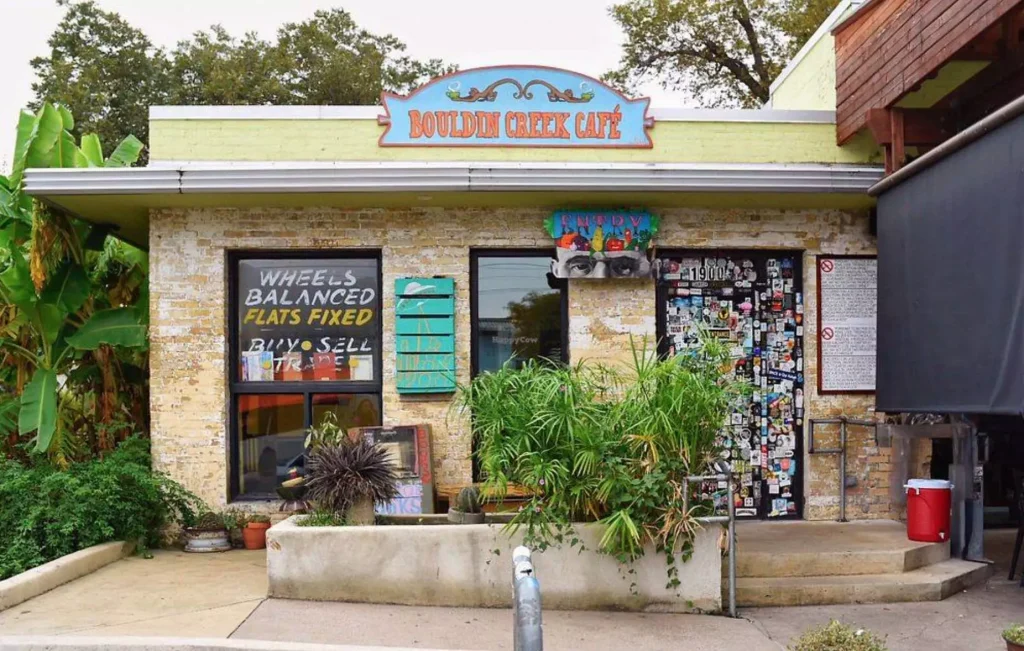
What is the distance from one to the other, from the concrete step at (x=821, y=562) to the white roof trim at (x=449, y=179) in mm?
3382

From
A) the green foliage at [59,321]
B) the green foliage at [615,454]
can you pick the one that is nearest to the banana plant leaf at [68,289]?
the green foliage at [59,321]

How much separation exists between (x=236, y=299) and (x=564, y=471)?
4488mm

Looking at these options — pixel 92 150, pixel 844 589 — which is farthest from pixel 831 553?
pixel 92 150

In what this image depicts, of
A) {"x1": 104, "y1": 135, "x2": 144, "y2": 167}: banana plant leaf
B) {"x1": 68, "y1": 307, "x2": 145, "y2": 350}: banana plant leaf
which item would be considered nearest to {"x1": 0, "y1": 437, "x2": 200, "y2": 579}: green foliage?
{"x1": 68, "y1": 307, "x2": 145, "y2": 350}: banana plant leaf

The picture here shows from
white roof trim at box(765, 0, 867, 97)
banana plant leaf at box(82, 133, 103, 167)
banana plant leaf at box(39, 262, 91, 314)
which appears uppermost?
white roof trim at box(765, 0, 867, 97)

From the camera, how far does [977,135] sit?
21.1 feet

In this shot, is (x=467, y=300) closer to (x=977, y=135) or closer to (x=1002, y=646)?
(x=977, y=135)

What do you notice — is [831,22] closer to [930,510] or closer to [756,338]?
[756,338]

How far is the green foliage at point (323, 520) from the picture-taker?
716 centimetres

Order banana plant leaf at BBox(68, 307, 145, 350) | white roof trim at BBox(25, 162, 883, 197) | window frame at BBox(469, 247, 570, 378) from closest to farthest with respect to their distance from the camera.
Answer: white roof trim at BBox(25, 162, 883, 197)
banana plant leaf at BBox(68, 307, 145, 350)
window frame at BBox(469, 247, 570, 378)

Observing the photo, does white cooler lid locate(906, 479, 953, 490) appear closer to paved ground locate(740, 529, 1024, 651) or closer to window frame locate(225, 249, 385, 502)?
paved ground locate(740, 529, 1024, 651)

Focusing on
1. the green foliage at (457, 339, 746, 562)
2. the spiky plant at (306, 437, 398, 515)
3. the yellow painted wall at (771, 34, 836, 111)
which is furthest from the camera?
the yellow painted wall at (771, 34, 836, 111)

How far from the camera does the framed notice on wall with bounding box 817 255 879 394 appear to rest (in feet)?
30.8

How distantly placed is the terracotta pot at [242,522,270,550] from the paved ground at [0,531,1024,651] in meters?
1.26
